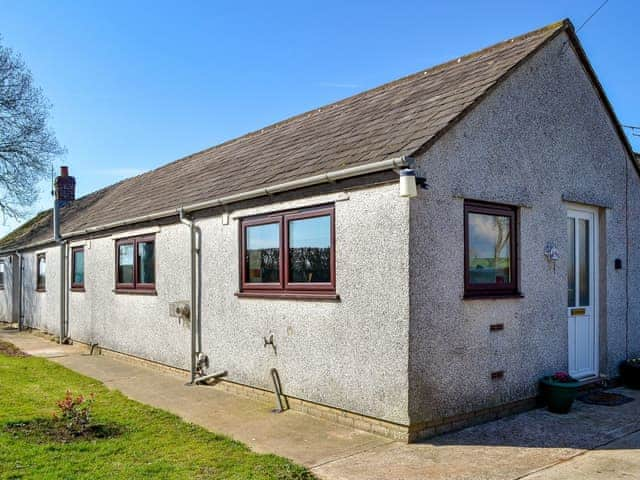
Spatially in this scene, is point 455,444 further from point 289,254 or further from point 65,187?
point 65,187

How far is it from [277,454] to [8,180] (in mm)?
24711

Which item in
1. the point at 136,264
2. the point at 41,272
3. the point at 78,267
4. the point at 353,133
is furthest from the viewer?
the point at 41,272

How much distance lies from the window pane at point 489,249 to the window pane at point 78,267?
11.5m

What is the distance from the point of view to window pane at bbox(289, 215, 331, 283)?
727 centimetres

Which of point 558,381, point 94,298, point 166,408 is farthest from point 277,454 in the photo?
point 94,298

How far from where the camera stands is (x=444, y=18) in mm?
8797

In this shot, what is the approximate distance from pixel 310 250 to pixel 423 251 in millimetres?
1815

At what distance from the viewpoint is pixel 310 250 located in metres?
7.54

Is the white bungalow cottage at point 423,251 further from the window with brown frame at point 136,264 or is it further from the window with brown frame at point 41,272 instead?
the window with brown frame at point 41,272

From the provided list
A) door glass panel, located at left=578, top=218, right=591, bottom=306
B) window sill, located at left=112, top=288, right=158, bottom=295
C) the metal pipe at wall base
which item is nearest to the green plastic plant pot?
door glass panel, located at left=578, top=218, right=591, bottom=306

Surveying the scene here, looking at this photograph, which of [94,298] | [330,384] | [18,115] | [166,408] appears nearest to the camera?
[330,384]

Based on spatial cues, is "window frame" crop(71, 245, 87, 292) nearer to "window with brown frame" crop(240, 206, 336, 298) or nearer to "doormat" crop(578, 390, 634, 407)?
"window with brown frame" crop(240, 206, 336, 298)

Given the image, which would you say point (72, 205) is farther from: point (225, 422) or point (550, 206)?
point (550, 206)

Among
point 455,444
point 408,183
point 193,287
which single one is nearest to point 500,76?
point 408,183
